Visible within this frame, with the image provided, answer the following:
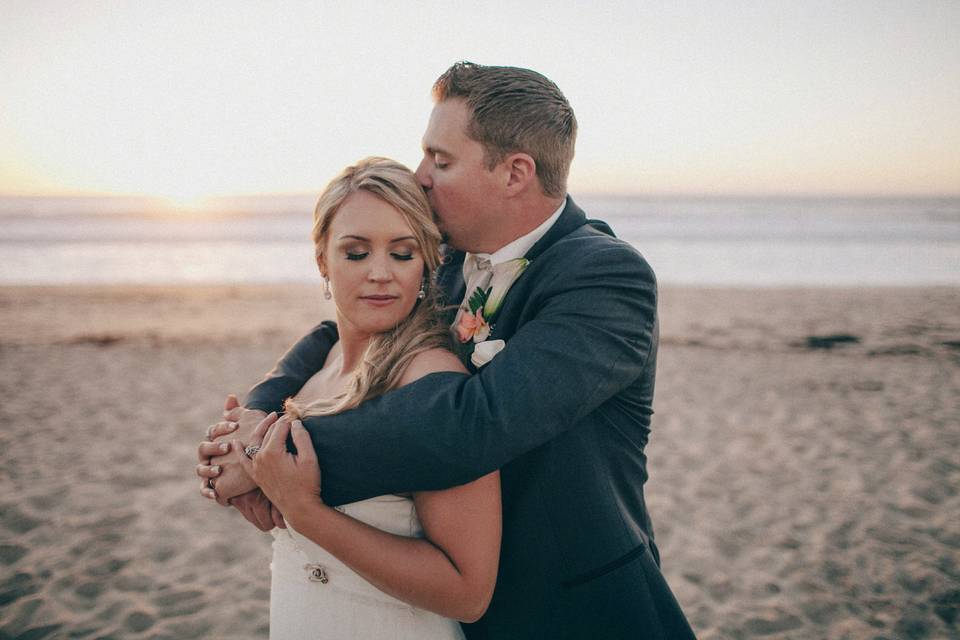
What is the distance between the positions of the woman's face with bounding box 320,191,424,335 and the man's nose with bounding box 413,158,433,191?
254 millimetres

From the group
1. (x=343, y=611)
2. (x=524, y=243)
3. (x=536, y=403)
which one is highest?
(x=524, y=243)

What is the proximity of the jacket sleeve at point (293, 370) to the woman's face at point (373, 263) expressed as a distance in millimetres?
544

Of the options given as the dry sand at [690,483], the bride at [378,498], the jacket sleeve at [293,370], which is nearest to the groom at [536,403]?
the bride at [378,498]

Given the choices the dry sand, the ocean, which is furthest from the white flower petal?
the ocean

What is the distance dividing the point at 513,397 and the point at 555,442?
29cm

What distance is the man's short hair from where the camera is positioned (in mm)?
2168

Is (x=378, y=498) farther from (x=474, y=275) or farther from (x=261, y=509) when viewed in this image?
(x=474, y=275)

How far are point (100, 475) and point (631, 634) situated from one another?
19.6 ft

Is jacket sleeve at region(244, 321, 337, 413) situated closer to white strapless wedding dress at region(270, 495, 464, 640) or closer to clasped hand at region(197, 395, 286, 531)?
clasped hand at region(197, 395, 286, 531)

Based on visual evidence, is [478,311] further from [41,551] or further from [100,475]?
[100,475]

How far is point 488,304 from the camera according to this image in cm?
216


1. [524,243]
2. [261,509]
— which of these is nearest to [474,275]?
[524,243]

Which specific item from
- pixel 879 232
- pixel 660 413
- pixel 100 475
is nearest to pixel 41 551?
pixel 100 475

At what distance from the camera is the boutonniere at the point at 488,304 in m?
2.12
